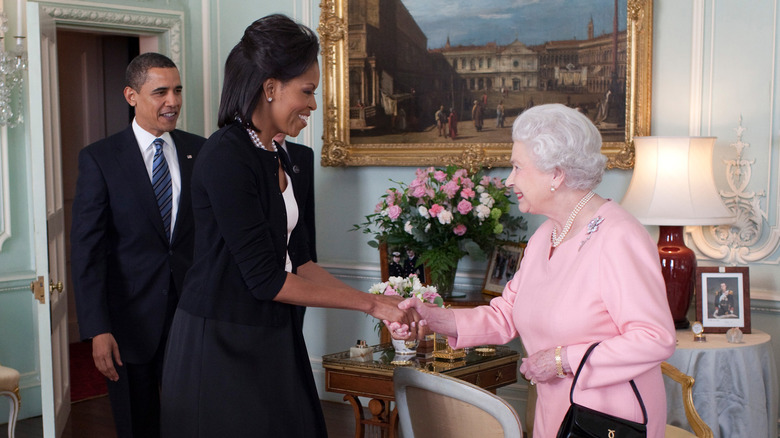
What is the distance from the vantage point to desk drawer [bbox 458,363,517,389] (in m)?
3.79

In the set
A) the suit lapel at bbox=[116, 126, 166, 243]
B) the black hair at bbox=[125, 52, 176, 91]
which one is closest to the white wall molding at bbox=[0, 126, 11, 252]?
the black hair at bbox=[125, 52, 176, 91]

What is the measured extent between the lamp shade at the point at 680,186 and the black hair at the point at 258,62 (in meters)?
2.25

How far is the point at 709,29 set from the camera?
14.5 feet

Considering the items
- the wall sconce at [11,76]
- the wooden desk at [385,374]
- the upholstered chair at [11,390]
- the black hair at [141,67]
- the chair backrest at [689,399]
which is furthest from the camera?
the wall sconce at [11,76]

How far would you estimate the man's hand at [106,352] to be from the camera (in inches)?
142

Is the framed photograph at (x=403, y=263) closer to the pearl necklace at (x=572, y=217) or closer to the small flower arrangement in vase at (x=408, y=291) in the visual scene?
the small flower arrangement in vase at (x=408, y=291)

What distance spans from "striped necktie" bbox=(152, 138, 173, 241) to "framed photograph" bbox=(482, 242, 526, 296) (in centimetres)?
196

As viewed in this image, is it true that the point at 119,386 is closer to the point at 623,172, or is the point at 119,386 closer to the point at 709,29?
the point at 623,172

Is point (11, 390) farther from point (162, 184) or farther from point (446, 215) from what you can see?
point (446, 215)

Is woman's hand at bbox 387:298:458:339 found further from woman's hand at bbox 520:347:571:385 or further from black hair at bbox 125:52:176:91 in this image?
black hair at bbox 125:52:176:91

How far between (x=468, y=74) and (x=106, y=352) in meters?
2.70

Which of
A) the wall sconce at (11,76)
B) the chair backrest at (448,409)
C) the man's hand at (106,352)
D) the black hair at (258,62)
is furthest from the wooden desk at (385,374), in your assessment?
the wall sconce at (11,76)

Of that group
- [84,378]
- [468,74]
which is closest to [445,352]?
[468,74]

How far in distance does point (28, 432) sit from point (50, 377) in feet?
4.93
